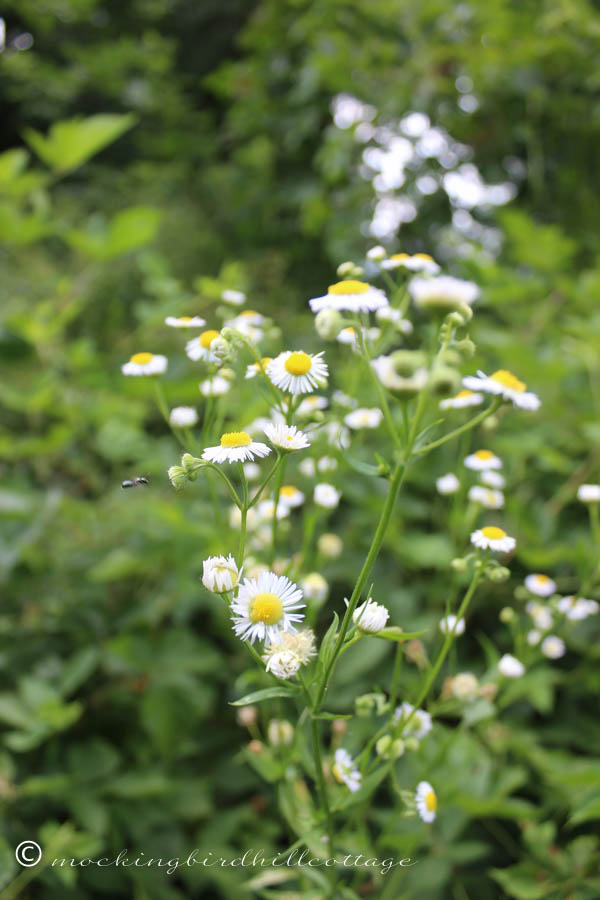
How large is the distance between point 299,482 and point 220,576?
67cm

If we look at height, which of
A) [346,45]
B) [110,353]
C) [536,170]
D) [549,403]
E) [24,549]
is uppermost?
[346,45]

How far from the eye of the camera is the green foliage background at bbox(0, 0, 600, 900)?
0.87m

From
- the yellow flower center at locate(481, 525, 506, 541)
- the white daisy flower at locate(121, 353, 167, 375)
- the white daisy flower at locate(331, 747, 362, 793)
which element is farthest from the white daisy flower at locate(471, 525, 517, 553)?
the white daisy flower at locate(121, 353, 167, 375)

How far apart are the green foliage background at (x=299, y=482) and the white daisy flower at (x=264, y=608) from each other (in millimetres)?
249

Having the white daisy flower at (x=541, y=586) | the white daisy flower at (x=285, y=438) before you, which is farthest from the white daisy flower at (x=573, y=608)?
the white daisy flower at (x=285, y=438)

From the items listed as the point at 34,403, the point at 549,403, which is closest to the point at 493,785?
the point at 549,403

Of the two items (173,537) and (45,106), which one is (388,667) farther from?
(45,106)

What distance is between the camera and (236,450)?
0.43 m

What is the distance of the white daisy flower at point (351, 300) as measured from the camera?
→ 18.5 inches

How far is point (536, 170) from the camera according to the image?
1735 mm

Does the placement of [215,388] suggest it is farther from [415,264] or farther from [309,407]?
[415,264]

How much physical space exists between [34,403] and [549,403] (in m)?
1.00

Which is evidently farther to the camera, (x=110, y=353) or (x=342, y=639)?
(x=110, y=353)

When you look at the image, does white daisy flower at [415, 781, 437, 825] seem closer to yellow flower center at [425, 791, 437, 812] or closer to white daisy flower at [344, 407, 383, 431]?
yellow flower center at [425, 791, 437, 812]
